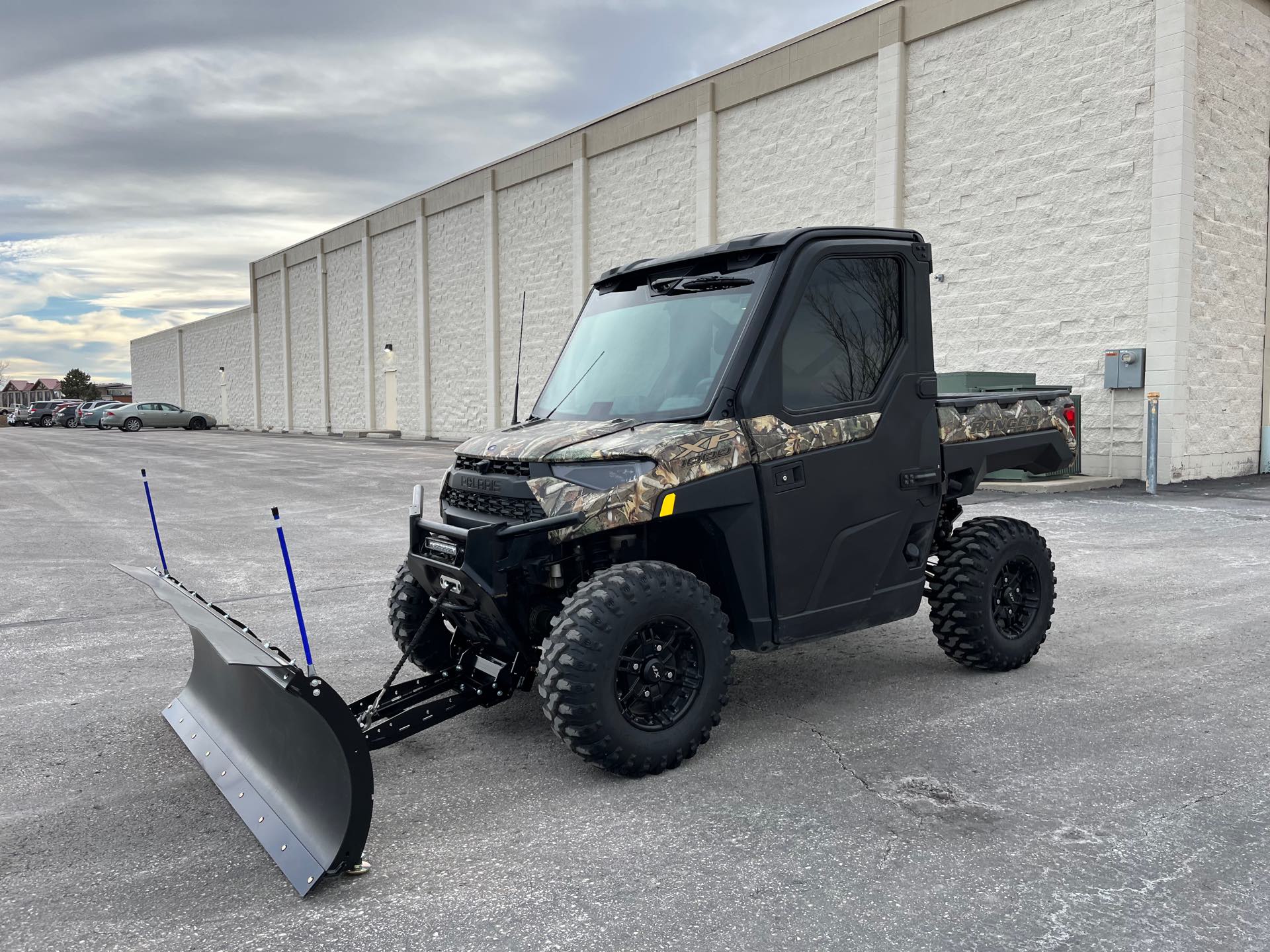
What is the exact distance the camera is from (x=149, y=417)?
50438 mm

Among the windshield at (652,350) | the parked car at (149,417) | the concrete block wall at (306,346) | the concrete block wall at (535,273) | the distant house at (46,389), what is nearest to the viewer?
the windshield at (652,350)

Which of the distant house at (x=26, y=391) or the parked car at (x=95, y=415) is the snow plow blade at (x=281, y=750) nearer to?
the parked car at (x=95, y=415)

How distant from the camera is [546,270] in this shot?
31844 millimetres

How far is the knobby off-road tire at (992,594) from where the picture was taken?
539 centimetres

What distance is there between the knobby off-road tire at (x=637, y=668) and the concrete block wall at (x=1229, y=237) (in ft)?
49.8

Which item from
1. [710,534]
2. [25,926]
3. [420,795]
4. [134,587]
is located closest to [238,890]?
[25,926]

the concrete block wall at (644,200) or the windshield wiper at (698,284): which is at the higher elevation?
the concrete block wall at (644,200)

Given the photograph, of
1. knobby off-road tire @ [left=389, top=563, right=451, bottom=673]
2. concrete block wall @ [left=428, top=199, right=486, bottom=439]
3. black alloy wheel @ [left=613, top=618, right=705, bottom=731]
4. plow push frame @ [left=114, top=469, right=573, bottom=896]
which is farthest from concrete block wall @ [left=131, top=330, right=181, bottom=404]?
black alloy wheel @ [left=613, top=618, right=705, bottom=731]

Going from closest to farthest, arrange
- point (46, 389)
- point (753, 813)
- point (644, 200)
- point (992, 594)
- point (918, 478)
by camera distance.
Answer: point (753, 813)
point (918, 478)
point (992, 594)
point (644, 200)
point (46, 389)

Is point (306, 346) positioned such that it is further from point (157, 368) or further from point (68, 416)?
point (157, 368)

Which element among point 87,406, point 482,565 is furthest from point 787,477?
point 87,406

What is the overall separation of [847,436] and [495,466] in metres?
1.68

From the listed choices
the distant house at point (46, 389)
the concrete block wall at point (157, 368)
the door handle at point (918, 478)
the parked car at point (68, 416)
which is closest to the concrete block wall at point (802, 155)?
the door handle at point (918, 478)

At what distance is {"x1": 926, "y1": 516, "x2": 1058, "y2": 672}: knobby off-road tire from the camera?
5391mm
